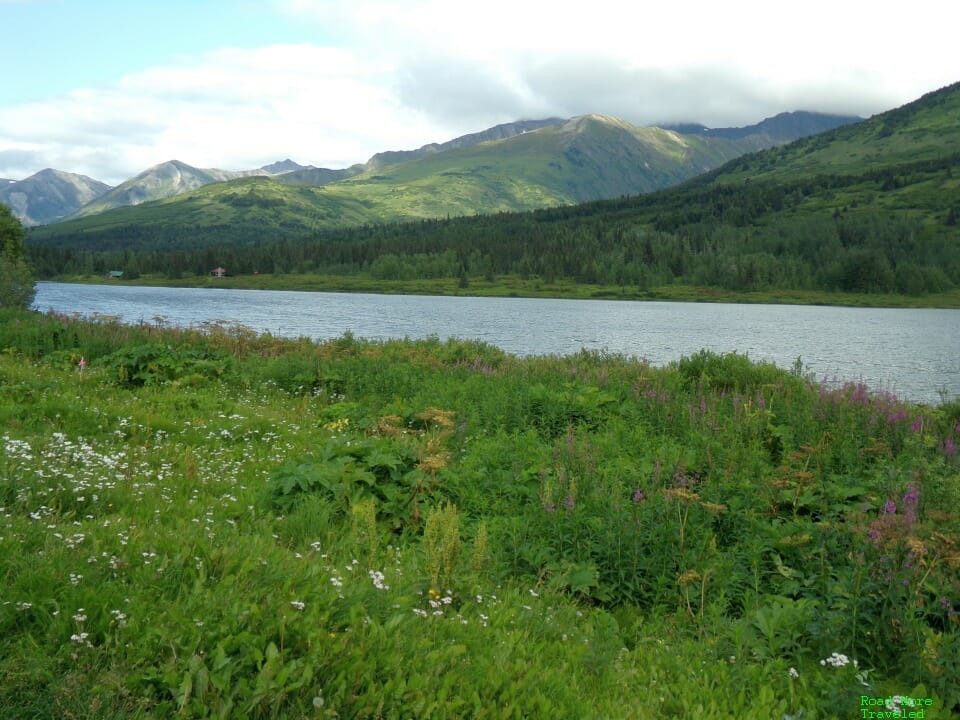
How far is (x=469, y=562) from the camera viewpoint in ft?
19.5

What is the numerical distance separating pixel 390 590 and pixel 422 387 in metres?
10.2

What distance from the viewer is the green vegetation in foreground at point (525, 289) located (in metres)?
147

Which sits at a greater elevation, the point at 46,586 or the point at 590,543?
the point at 46,586

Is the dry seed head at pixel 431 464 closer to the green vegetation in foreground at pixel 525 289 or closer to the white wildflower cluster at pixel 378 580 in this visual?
the white wildflower cluster at pixel 378 580

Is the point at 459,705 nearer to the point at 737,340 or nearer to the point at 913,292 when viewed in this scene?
the point at 737,340

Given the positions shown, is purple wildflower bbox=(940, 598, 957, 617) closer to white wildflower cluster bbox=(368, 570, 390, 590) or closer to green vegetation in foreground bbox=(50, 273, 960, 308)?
white wildflower cluster bbox=(368, 570, 390, 590)

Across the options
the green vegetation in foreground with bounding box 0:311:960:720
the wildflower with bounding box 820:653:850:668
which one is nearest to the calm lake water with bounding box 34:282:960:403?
the green vegetation in foreground with bounding box 0:311:960:720

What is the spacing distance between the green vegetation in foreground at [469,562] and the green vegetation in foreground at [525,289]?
144 m

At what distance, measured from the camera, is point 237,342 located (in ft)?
70.2

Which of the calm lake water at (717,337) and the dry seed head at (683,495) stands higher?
the dry seed head at (683,495)

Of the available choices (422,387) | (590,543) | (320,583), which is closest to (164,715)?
(320,583)

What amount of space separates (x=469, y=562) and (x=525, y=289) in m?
162

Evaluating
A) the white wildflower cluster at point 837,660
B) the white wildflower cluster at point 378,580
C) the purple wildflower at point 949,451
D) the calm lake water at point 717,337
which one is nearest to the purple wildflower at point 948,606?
the white wildflower cluster at point 837,660

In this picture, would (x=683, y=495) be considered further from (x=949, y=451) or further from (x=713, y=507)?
(x=949, y=451)
